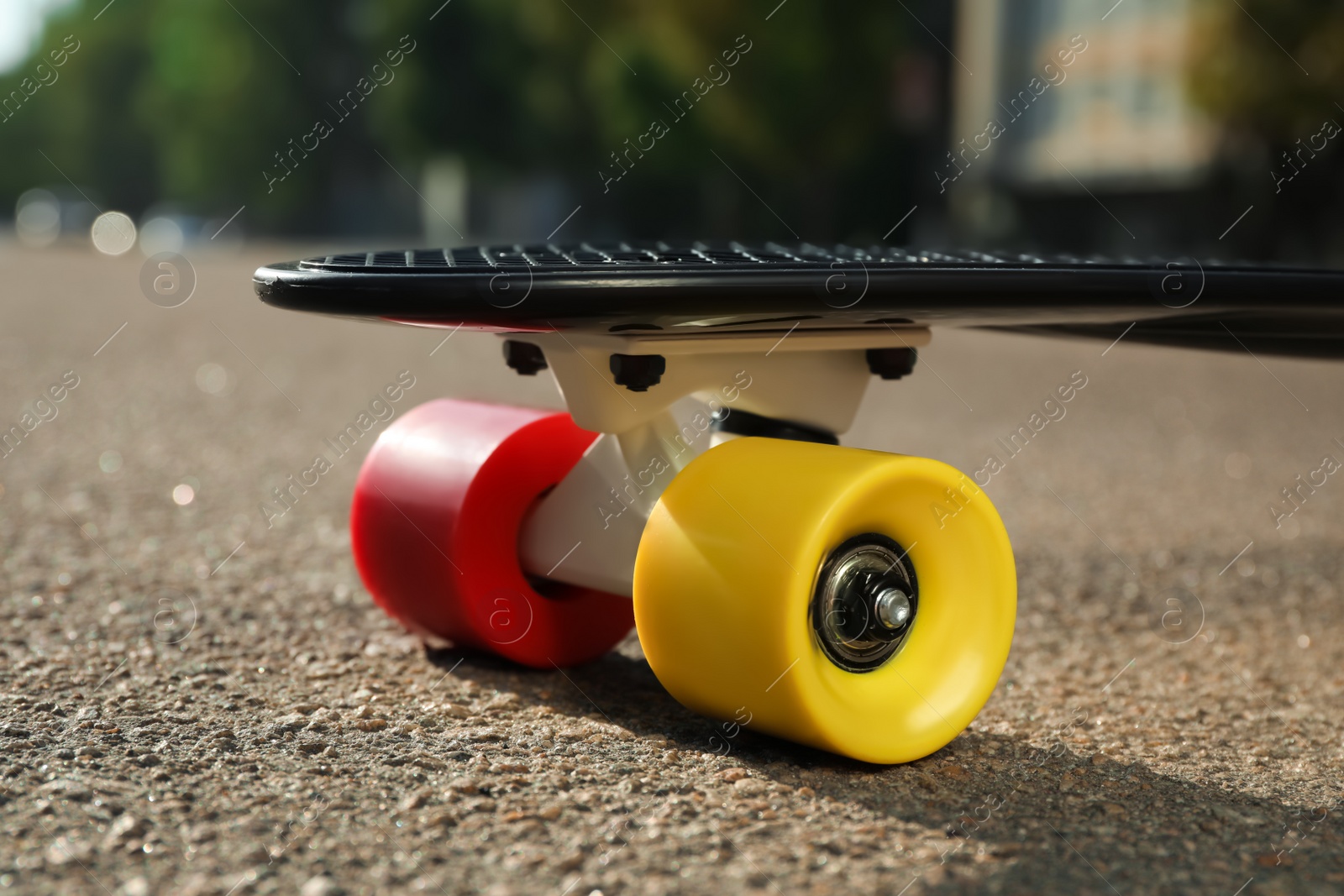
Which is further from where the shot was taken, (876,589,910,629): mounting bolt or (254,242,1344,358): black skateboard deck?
(876,589,910,629): mounting bolt

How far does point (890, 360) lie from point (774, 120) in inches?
709

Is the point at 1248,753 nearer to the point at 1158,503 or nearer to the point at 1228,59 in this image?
the point at 1158,503

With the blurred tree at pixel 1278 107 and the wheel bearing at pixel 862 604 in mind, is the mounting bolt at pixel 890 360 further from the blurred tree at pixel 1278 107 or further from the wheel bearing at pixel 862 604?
the blurred tree at pixel 1278 107

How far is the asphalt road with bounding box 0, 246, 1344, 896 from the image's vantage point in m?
1.91

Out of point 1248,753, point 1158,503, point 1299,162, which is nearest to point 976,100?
point 1299,162

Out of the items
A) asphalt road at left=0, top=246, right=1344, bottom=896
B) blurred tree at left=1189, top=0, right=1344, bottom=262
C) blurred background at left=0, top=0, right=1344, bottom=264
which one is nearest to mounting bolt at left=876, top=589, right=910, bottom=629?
asphalt road at left=0, top=246, right=1344, bottom=896

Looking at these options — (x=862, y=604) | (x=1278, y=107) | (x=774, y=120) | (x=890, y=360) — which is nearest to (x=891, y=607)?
(x=862, y=604)

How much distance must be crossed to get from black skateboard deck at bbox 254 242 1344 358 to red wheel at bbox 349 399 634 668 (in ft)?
1.32

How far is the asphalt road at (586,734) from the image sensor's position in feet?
6.27

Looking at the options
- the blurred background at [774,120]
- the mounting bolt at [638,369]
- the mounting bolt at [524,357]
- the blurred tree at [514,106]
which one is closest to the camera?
the mounting bolt at [638,369]

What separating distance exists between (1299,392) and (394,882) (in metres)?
7.75

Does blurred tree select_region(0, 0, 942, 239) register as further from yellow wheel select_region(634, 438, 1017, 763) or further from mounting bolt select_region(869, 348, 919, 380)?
yellow wheel select_region(634, 438, 1017, 763)

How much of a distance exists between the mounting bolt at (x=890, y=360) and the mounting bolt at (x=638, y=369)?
598 millimetres

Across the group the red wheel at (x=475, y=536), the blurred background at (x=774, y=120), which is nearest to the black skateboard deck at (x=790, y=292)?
the red wheel at (x=475, y=536)
